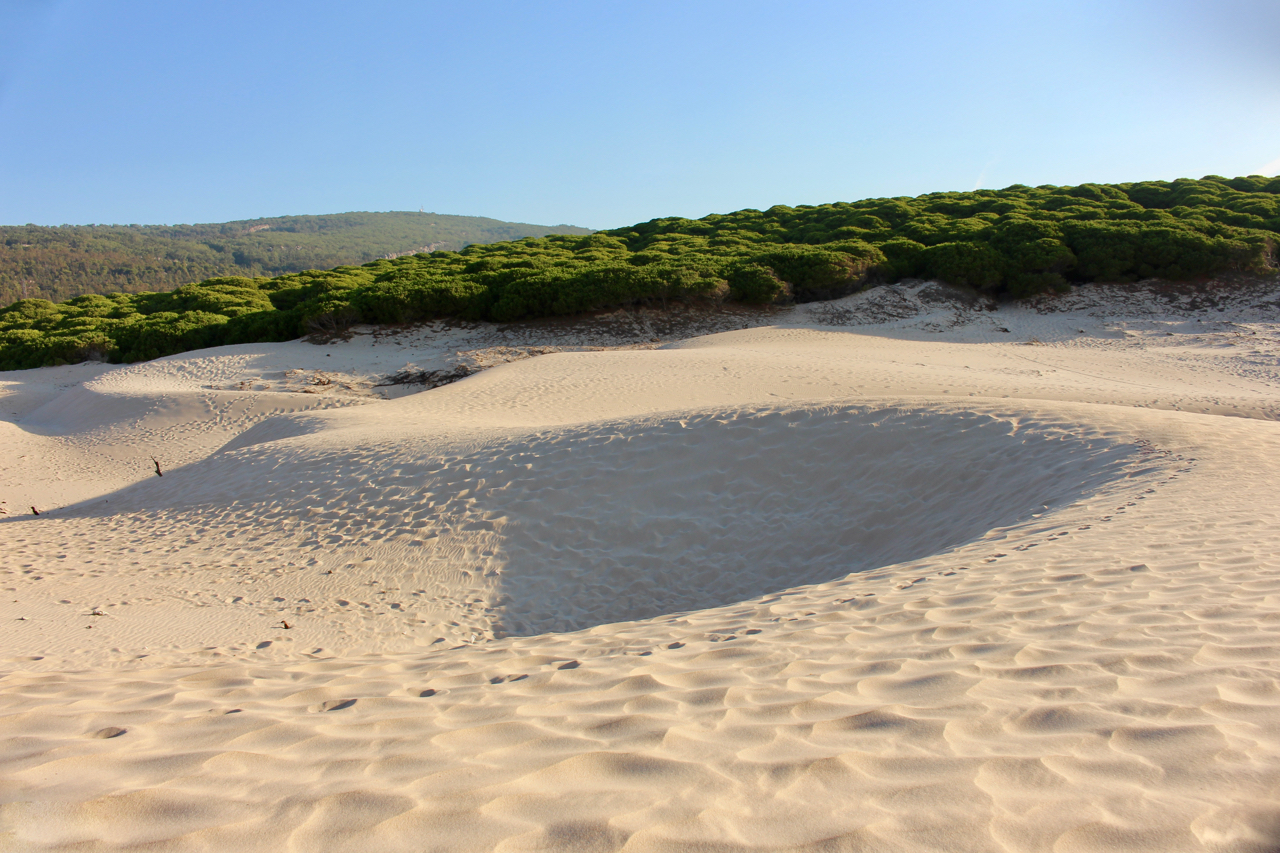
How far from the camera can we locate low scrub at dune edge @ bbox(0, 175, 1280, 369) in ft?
73.2

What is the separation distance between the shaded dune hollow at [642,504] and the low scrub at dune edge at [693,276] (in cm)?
1363

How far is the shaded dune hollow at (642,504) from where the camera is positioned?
20.3 ft

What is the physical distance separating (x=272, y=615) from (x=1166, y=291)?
1050 inches

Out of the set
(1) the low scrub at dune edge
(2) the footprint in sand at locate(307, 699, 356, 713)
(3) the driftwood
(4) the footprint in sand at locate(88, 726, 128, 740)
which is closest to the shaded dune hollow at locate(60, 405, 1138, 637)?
(2) the footprint in sand at locate(307, 699, 356, 713)

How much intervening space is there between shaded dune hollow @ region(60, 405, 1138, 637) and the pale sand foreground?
0.15 ft

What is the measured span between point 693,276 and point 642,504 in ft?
53.0

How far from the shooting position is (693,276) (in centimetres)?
2261

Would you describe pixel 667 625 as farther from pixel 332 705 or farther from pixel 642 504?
pixel 642 504

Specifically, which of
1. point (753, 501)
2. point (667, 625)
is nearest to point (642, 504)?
point (753, 501)

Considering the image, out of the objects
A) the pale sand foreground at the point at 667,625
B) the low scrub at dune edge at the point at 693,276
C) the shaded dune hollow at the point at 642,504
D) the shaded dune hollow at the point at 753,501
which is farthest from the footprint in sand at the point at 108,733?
the low scrub at dune edge at the point at 693,276

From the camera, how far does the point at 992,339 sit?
20.1 m

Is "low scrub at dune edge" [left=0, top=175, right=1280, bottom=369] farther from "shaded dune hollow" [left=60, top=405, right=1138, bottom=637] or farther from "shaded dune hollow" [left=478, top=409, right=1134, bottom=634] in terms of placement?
"shaded dune hollow" [left=478, top=409, right=1134, bottom=634]

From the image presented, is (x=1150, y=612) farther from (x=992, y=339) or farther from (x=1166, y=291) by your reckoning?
(x=1166, y=291)

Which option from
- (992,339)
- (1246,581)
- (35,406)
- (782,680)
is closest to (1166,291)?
(992,339)
